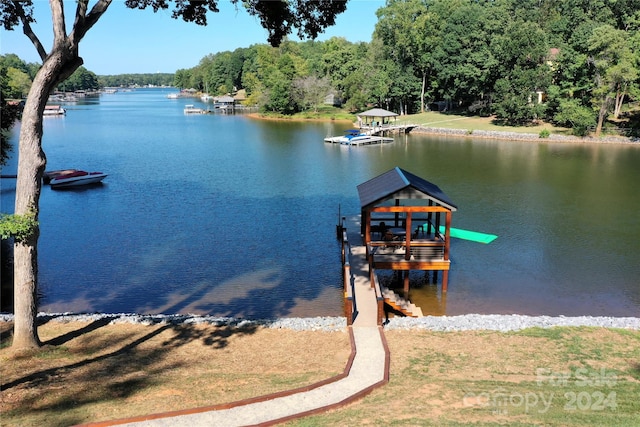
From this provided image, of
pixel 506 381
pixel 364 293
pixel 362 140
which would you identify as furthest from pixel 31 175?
pixel 362 140

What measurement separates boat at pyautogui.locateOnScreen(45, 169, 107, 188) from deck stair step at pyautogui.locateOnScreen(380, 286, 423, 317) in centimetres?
2627

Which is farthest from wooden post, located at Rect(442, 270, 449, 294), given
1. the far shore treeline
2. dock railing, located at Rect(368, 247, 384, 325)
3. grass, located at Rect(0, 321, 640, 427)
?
the far shore treeline

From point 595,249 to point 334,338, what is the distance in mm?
14951

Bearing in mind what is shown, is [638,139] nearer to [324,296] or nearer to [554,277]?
[554,277]

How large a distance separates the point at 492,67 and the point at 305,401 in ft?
192

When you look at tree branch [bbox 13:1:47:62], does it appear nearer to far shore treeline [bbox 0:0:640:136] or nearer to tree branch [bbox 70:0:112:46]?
tree branch [bbox 70:0:112:46]

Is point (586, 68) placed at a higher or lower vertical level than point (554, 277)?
higher

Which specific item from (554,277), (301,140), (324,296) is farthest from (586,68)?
(324,296)

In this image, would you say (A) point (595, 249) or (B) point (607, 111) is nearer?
(A) point (595, 249)

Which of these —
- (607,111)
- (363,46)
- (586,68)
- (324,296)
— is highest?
(363,46)

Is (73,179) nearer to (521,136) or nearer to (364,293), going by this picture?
A: (364,293)

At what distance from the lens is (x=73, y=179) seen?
3497cm

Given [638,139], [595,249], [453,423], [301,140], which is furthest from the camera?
[301,140]

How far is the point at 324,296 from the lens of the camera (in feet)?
58.4
